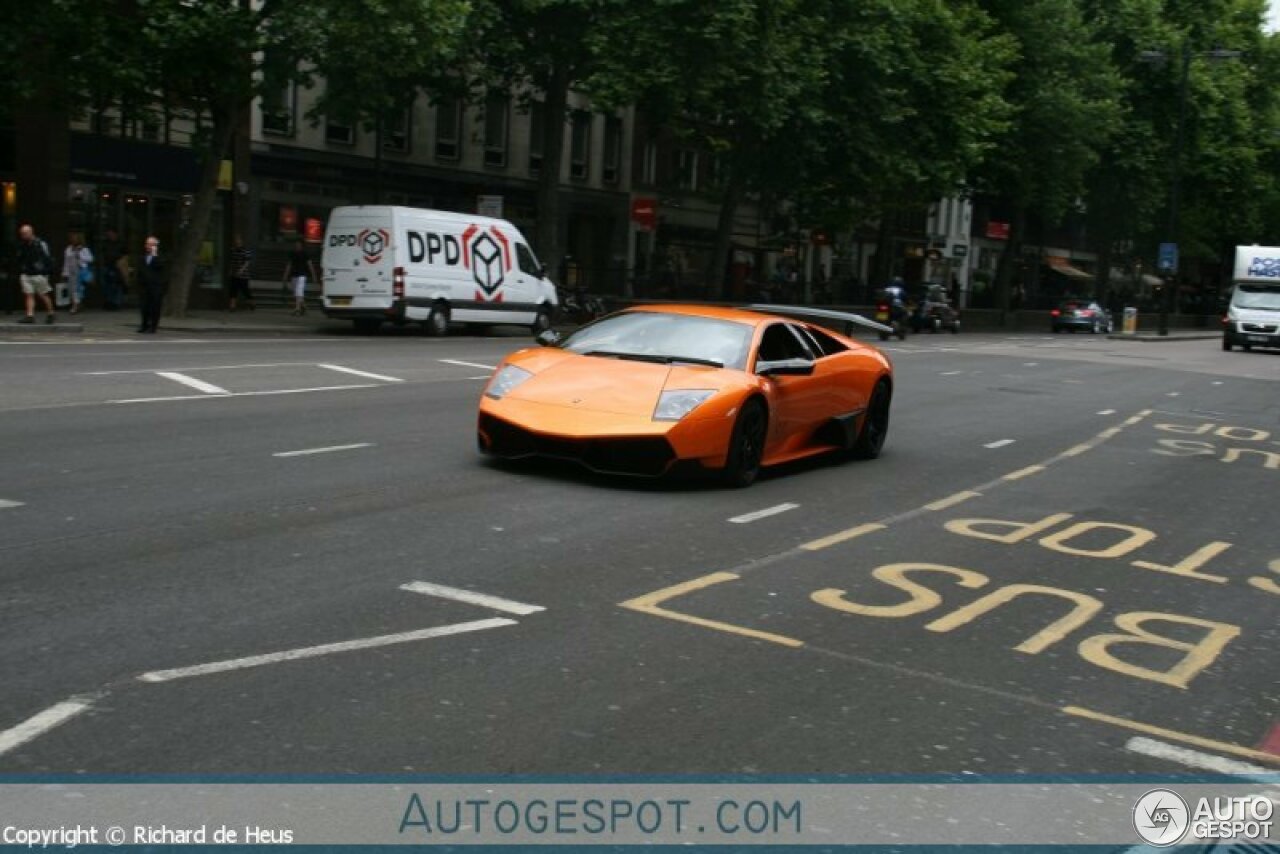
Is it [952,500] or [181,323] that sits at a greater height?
[952,500]

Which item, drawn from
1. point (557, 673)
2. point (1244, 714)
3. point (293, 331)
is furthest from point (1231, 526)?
point (293, 331)

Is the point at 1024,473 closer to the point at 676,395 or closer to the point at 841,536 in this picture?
the point at 676,395

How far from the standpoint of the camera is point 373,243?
29.1 meters

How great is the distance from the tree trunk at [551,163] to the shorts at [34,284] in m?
14.6

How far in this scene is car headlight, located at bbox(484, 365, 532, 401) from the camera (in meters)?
10.5

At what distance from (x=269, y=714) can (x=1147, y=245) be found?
7540 cm

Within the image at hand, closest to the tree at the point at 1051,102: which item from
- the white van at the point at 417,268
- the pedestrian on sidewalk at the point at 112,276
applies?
the white van at the point at 417,268

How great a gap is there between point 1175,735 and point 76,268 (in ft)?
95.8

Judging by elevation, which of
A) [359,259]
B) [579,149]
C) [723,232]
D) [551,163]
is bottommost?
[359,259]

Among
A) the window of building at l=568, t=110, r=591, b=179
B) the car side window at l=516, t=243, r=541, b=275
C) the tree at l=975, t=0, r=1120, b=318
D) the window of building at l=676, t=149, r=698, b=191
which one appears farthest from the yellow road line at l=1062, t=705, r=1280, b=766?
the window of building at l=676, t=149, r=698, b=191

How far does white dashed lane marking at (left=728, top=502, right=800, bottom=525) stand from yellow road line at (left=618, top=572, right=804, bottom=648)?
1.75 metres

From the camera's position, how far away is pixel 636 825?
411 cm

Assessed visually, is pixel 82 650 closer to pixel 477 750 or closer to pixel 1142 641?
pixel 477 750

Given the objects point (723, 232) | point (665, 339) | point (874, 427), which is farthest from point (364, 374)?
point (723, 232)
